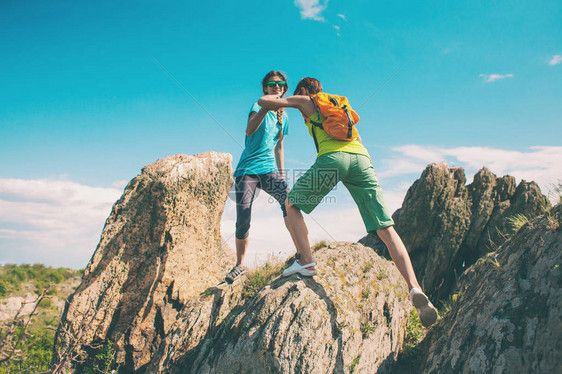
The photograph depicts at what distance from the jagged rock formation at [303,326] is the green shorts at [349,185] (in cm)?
114

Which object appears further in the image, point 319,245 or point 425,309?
point 319,245

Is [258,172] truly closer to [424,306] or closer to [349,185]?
[349,185]

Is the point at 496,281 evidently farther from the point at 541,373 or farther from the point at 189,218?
the point at 189,218

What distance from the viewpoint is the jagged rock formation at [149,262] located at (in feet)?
19.8

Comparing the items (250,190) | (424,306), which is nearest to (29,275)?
(250,190)

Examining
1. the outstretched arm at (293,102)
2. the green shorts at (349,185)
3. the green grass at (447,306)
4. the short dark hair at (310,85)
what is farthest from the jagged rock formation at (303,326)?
the short dark hair at (310,85)

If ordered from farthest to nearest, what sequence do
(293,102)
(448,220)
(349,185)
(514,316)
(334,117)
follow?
(448,220) → (349,185) → (293,102) → (334,117) → (514,316)

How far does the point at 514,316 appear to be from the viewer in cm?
323

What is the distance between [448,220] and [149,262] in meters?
9.78

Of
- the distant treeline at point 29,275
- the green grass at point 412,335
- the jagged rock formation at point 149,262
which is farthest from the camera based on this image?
the distant treeline at point 29,275

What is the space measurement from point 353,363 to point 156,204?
15.0 ft

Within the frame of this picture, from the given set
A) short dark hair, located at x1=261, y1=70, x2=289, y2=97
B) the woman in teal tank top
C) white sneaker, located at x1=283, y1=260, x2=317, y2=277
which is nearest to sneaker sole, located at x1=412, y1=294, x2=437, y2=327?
white sneaker, located at x1=283, y1=260, x2=317, y2=277

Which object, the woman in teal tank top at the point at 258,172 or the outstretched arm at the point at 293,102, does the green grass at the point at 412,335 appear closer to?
the woman in teal tank top at the point at 258,172

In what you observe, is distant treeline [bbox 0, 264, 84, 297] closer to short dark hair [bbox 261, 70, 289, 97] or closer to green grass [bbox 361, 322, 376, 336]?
short dark hair [bbox 261, 70, 289, 97]
